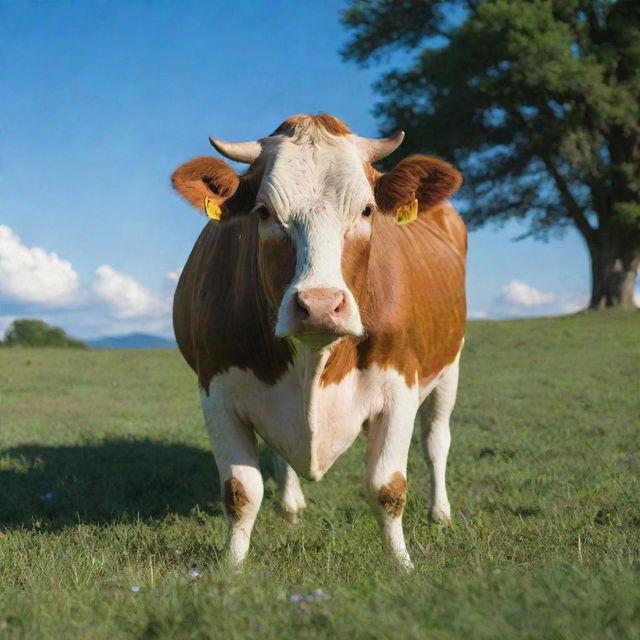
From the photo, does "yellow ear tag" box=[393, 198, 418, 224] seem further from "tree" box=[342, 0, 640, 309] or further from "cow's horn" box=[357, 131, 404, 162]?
"tree" box=[342, 0, 640, 309]

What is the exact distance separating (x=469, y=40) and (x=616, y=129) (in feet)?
21.4

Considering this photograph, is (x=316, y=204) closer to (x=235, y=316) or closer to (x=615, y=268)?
(x=235, y=316)

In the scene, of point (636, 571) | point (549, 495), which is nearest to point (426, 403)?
point (549, 495)

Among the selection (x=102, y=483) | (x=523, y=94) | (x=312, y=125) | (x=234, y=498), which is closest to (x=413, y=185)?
(x=312, y=125)

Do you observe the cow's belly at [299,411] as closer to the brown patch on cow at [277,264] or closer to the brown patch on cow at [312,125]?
the brown patch on cow at [277,264]

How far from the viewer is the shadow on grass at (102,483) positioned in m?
5.79

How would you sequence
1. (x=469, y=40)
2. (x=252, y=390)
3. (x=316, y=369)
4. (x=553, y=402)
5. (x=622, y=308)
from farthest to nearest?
1. (x=622, y=308)
2. (x=469, y=40)
3. (x=553, y=402)
4. (x=252, y=390)
5. (x=316, y=369)

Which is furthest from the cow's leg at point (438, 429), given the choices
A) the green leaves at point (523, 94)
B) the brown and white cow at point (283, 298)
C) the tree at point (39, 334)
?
the tree at point (39, 334)

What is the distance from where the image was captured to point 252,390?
4.57 metres

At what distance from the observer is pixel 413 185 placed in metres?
4.51

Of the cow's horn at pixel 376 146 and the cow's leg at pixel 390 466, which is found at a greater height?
the cow's horn at pixel 376 146

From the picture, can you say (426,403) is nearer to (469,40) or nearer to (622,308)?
(469,40)

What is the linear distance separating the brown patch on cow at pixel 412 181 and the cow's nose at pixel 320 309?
3.73 ft

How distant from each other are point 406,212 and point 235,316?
3.69ft
